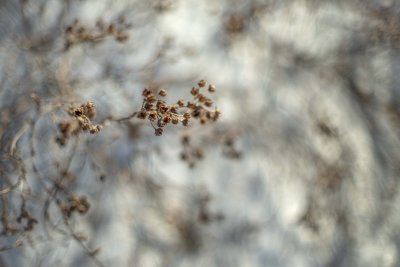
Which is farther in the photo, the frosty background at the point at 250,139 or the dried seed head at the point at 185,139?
the frosty background at the point at 250,139

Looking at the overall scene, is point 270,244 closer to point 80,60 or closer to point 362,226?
point 362,226

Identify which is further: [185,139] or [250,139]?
[250,139]

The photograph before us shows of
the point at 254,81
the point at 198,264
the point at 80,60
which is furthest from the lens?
the point at 254,81

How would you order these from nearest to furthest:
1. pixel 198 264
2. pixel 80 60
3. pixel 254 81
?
pixel 80 60 → pixel 198 264 → pixel 254 81

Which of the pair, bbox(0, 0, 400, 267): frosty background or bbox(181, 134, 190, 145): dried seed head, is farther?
bbox(0, 0, 400, 267): frosty background

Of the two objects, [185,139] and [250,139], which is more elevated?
[250,139]

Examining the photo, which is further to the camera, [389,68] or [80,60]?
[389,68]

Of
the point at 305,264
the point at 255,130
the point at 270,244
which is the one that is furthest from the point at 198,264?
the point at 255,130

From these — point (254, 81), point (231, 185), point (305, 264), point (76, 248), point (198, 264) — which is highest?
point (254, 81)
